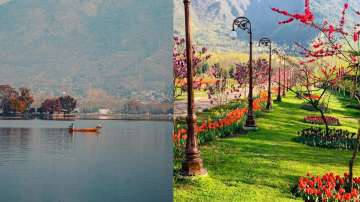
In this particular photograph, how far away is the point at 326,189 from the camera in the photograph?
12.7 ft

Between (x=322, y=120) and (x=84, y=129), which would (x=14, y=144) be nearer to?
(x=84, y=129)

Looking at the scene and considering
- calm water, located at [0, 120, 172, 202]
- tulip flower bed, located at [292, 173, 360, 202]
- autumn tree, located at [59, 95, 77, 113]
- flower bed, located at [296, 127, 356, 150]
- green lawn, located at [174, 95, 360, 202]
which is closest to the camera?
tulip flower bed, located at [292, 173, 360, 202]

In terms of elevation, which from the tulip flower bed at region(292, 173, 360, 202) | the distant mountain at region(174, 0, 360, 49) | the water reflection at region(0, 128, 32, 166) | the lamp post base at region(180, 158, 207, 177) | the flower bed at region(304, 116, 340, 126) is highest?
the distant mountain at region(174, 0, 360, 49)

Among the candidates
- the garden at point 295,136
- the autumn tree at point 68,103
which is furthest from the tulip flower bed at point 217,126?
the autumn tree at point 68,103

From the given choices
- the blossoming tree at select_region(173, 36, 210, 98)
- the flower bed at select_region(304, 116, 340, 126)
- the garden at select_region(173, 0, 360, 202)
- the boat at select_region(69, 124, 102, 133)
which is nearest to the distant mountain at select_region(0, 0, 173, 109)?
the boat at select_region(69, 124, 102, 133)

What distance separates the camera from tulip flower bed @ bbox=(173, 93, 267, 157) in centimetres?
498

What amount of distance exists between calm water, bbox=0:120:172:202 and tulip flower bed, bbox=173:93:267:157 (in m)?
5.18

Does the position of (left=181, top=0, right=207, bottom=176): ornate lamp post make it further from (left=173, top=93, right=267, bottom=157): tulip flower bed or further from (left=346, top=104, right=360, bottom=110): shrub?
(left=346, top=104, right=360, bottom=110): shrub

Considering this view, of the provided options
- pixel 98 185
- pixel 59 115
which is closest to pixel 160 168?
pixel 98 185

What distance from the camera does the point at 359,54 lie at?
4156mm

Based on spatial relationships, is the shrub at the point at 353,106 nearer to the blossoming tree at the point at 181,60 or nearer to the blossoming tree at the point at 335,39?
the blossoming tree at the point at 335,39

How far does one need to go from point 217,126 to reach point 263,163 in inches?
33.6

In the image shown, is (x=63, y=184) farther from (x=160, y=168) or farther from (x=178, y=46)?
(x=178, y=46)

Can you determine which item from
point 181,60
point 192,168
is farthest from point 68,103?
point 192,168
